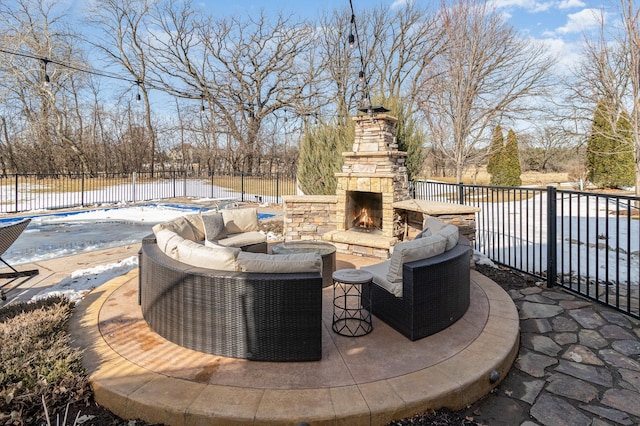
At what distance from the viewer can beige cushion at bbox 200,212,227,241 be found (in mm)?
4809

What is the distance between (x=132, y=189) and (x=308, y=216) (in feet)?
42.4

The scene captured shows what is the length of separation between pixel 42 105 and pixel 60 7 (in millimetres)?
5426

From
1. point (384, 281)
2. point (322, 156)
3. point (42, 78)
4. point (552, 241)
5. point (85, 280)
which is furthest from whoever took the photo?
point (42, 78)

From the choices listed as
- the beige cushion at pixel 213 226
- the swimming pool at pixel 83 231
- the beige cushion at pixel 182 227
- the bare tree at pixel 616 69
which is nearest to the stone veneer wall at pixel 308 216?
the beige cushion at pixel 213 226

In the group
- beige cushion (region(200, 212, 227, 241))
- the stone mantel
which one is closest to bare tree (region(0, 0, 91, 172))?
beige cushion (region(200, 212, 227, 241))

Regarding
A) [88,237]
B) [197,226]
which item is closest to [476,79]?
[197,226]

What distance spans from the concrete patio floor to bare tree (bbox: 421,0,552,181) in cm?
→ 823

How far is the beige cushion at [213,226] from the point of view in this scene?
481 cm

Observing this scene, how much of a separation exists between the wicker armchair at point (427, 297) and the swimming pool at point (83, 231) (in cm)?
563

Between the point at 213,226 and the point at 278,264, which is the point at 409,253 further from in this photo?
the point at 213,226

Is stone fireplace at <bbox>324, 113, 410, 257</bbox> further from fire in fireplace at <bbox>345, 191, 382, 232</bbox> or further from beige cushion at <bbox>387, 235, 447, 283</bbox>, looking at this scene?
beige cushion at <bbox>387, 235, 447, 283</bbox>

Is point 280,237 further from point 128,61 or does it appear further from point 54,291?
point 128,61

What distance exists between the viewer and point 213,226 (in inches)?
194

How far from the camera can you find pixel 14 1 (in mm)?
18438
